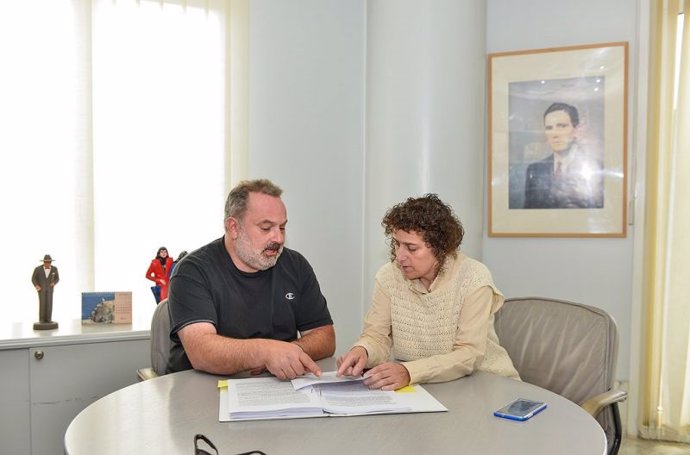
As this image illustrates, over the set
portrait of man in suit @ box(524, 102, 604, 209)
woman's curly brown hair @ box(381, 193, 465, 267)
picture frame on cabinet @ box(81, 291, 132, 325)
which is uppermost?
portrait of man in suit @ box(524, 102, 604, 209)

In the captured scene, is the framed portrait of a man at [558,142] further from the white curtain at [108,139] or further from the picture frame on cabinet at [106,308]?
the picture frame on cabinet at [106,308]

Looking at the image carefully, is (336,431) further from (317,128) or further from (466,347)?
(317,128)

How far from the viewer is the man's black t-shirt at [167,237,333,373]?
2061 mm

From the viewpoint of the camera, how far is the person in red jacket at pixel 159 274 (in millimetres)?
3049

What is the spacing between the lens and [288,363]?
175 centimetres

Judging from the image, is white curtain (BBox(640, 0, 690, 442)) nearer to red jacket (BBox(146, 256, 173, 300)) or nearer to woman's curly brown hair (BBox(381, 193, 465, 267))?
woman's curly brown hair (BBox(381, 193, 465, 267))

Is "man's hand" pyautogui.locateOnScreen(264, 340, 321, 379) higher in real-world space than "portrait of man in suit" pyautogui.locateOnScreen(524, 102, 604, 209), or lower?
lower

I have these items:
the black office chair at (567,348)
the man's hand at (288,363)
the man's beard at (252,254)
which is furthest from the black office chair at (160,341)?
the black office chair at (567,348)

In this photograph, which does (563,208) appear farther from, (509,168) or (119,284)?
(119,284)

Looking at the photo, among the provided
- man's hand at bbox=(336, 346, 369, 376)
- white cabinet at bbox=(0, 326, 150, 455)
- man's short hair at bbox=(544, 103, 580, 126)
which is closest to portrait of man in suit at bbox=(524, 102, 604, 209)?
man's short hair at bbox=(544, 103, 580, 126)

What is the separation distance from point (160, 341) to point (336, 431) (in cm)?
110

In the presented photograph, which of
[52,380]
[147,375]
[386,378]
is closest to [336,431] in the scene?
[386,378]

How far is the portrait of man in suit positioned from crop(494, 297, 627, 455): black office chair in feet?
4.92

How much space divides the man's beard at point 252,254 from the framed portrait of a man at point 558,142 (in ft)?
6.43
